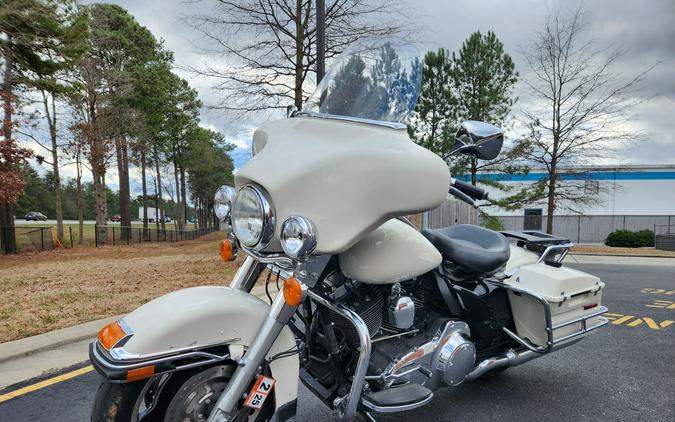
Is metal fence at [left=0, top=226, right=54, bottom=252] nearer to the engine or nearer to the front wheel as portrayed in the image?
the front wheel

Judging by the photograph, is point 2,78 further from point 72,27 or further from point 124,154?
point 124,154

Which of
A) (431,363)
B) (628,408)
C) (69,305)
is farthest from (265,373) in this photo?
(69,305)

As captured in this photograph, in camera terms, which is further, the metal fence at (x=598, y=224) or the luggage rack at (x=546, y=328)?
the metal fence at (x=598, y=224)

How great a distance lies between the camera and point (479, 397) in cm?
339

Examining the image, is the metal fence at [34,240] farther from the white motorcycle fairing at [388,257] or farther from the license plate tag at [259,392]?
the white motorcycle fairing at [388,257]

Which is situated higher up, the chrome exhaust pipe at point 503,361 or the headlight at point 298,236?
the headlight at point 298,236

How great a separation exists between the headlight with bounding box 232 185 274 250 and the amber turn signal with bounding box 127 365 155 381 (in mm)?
680

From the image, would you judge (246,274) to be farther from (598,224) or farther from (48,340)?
Result: (598,224)

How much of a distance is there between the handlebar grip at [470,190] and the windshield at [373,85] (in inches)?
20.3

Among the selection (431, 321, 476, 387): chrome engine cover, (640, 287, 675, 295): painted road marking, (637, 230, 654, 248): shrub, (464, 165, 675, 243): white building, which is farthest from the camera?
(464, 165, 675, 243): white building

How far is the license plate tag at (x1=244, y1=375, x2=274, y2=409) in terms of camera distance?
2.04m

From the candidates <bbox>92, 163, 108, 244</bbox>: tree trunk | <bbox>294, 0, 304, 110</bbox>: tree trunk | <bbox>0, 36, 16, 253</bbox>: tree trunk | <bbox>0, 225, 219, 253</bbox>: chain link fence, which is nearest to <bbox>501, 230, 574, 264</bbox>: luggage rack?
<bbox>294, 0, 304, 110</bbox>: tree trunk

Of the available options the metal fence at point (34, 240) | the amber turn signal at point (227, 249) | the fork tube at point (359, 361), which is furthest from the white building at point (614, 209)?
the fork tube at point (359, 361)

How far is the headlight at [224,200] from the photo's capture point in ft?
7.70
